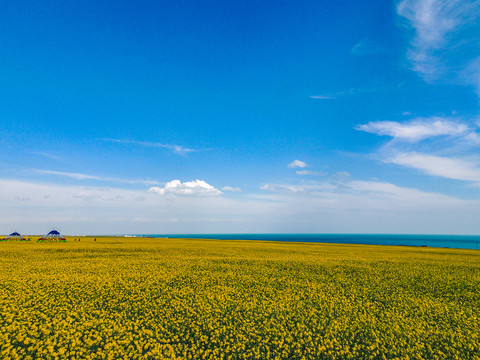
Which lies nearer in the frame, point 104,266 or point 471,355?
point 471,355

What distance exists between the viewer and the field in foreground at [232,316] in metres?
11.0

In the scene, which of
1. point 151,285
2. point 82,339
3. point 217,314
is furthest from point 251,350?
point 151,285

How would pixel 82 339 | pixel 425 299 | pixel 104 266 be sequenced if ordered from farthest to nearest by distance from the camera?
pixel 104 266
pixel 425 299
pixel 82 339

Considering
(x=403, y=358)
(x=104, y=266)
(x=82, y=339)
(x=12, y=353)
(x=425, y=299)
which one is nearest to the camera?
(x=12, y=353)

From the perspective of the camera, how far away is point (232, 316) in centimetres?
1433

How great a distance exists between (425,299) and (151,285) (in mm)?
19560

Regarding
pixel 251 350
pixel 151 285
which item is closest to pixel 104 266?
pixel 151 285

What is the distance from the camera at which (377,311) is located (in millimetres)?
15570

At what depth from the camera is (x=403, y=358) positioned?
10641 mm

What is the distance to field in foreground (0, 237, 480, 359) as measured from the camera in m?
11.0

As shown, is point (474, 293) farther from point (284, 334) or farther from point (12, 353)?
point (12, 353)

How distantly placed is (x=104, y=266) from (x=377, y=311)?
25.7 m

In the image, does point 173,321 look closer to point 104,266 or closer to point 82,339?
point 82,339

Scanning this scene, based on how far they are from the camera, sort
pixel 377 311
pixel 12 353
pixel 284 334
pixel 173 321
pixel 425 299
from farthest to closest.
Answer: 1. pixel 425 299
2. pixel 377 311
3. pixel 173 321
4. pixel 284 334
5. pixel 12 353
